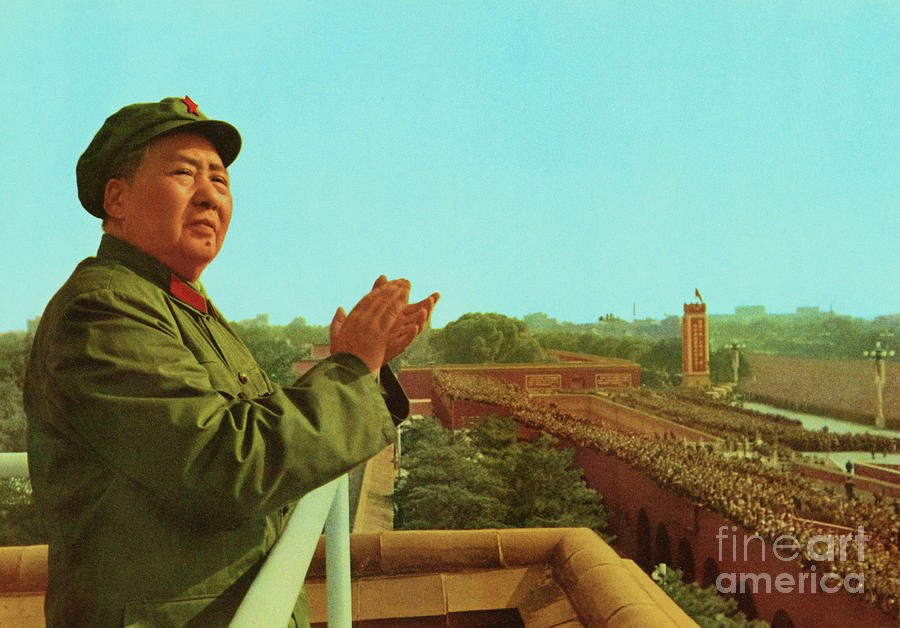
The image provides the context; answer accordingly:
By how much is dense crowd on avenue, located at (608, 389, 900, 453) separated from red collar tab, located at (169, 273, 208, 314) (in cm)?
822

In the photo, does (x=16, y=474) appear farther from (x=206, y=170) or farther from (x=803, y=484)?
(x=803, y=484)

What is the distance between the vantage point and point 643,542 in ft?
25.7

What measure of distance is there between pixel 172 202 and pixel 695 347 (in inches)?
400

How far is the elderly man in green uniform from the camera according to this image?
65 centimetres

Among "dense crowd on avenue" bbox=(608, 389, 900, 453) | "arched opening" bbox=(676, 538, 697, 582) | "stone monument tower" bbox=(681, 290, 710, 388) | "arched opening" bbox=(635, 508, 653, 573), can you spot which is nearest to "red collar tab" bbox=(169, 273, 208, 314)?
"arched opening" bbox=(676, 538, 697, 582)

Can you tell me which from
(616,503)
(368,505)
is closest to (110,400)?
(616,503)

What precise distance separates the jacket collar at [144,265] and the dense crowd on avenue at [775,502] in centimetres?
542

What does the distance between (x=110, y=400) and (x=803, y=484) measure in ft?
25.5

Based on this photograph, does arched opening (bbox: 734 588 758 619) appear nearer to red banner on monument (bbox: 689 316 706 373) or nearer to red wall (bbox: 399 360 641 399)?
red banner on monument (bbox: 689 316 706 373)

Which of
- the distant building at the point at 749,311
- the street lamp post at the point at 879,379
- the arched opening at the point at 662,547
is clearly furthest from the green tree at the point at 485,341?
the street lamp post at the point at 879,379

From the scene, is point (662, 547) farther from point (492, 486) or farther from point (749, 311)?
point (749, 311)

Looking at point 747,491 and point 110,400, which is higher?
point 110,400

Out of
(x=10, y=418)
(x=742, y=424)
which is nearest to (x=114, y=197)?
(x=742, y=424)

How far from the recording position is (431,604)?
5.86ft
